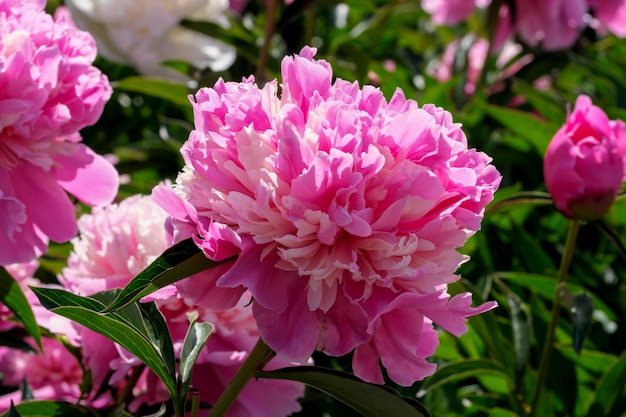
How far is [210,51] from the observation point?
61.6 inches

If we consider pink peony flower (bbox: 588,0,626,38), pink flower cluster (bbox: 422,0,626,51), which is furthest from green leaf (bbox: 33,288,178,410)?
pink peony flower (bbox: 588,0,626,38)

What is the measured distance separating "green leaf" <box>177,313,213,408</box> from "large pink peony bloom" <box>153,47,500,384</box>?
45 millimetres

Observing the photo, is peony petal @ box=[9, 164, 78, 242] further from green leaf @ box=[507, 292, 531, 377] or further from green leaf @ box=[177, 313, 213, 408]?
green leaf @ box=[507, 292, 531, 377]

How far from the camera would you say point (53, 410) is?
0.81m

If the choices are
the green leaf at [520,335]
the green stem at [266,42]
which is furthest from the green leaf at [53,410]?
the green stem at [266,42]

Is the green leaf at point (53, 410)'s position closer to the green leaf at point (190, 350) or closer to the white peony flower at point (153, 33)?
the green leaf at point (190, 350)

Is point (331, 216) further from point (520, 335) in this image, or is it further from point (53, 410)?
point (520, 335)

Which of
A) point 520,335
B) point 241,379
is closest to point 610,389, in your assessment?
point 520,335

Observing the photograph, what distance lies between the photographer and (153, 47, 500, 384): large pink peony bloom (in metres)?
0.59

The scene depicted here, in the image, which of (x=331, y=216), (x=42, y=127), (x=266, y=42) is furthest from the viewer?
(x=266, y=42)

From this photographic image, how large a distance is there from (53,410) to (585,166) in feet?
1.75

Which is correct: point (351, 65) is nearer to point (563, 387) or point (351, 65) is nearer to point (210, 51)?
point (210, 51)

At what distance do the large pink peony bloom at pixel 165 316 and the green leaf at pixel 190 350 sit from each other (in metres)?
0.07

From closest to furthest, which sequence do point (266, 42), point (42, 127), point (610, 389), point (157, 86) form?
point (42, 127), point (610, 389), point (157, 86), point (266, 42)
